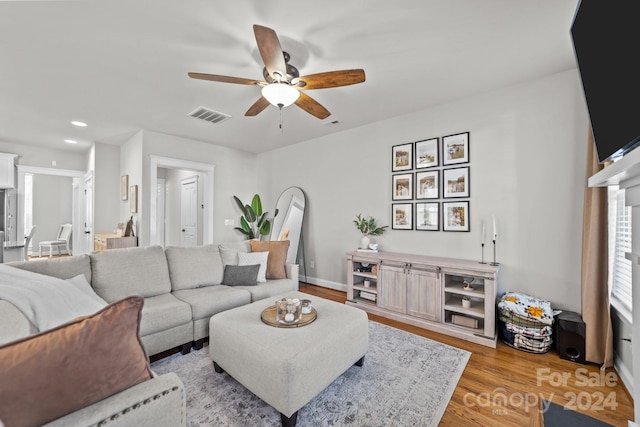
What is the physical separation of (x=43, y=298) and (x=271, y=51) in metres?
1.95

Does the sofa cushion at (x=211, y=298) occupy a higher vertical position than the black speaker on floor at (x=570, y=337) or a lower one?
higher

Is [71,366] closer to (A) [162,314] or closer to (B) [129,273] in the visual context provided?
(A) [162,314]

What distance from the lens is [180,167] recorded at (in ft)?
15.2

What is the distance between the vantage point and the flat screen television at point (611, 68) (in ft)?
2.64

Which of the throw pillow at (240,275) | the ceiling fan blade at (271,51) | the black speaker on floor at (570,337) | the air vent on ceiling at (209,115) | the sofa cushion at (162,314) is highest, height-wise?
the air vent on ceiling at (209,115)

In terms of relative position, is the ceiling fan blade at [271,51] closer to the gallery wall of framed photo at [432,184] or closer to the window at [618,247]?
the gallery wall of framed photo at [432,184]

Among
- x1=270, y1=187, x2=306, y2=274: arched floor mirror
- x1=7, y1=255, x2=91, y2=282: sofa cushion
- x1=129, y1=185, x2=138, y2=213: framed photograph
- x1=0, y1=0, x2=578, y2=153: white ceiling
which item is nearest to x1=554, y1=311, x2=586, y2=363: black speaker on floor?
x1=0, y1=0, x2=578, y2=153: white ceiling

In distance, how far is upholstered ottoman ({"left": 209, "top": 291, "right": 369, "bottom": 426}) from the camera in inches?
59.4

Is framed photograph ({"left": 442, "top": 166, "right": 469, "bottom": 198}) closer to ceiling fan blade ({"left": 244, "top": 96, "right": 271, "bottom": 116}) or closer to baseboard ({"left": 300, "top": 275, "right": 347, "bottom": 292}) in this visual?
baseboard ({"left": 300, "top": 275, "right": 347, "bottom": 292})

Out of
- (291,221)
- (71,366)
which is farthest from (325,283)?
(71,366)

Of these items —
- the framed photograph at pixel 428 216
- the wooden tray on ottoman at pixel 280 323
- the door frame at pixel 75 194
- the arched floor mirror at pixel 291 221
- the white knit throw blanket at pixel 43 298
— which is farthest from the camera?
the door frame at pixel 75 194

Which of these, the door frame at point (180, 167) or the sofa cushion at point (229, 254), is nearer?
the sofa cushion at point (229, 254)

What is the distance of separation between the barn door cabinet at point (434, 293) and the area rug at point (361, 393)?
1.31ft

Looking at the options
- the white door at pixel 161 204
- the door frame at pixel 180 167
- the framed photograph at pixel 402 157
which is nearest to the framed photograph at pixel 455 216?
the framed photograph at pixel 402 157
